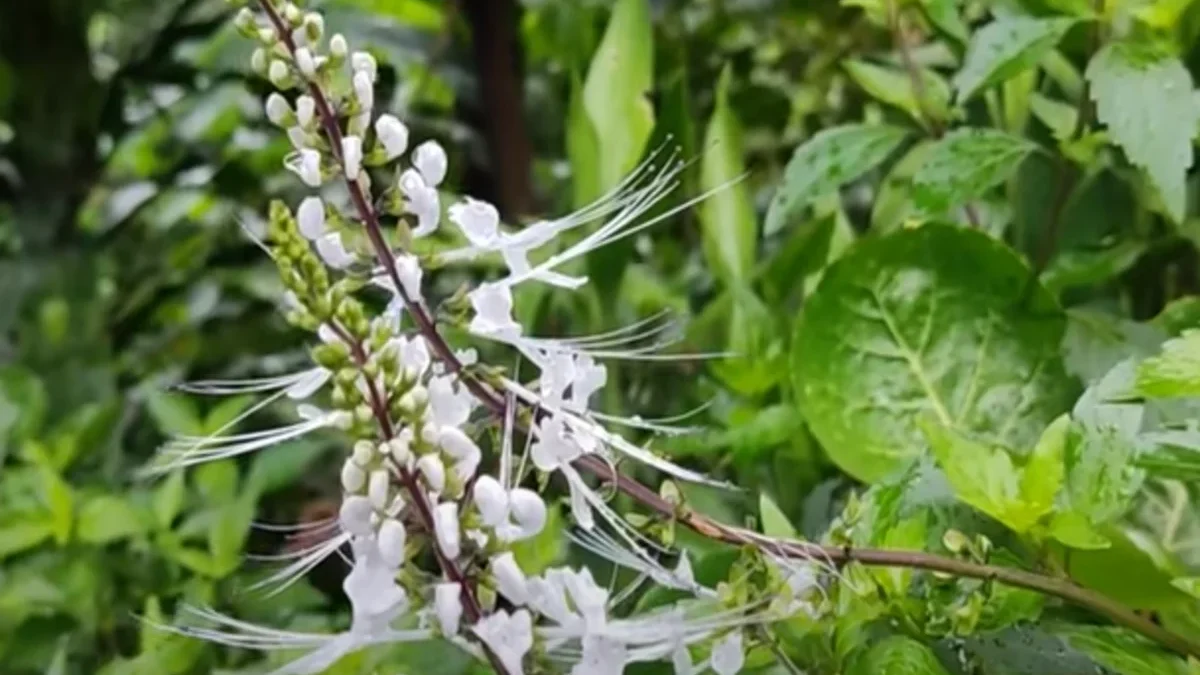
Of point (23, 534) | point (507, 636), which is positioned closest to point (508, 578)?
point (507, 636)

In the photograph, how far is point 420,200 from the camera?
1.06 feet

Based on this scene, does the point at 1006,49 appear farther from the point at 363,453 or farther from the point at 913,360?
the point at 363,453

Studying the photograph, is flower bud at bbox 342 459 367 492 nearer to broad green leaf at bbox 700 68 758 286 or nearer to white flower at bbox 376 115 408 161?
white flower at bbox 376 115 408 161

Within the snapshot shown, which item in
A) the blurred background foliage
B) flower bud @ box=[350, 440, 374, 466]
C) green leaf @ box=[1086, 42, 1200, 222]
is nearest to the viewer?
flower bud @ box=[350, 440, 374, 466]

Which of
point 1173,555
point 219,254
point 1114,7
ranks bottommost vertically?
point 219,254

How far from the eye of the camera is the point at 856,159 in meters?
0.51

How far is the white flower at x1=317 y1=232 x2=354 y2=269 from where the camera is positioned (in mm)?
306

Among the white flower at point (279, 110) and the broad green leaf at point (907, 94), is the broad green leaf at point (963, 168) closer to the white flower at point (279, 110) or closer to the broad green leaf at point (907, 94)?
the broad green leaf at point (907, 94)

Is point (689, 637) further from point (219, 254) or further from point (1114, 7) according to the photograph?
point (219, 254)

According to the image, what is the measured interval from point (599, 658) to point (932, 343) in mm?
189

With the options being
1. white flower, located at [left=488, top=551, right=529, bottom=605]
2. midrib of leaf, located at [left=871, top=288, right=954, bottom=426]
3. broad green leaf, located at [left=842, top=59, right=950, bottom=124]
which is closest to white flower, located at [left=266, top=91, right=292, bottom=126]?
white flower, located at [left=488, top=551, right=529, bottom=605]

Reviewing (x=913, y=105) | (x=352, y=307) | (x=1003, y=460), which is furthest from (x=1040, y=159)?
(x=352, y=307)

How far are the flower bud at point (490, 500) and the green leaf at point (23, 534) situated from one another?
35 centimetres

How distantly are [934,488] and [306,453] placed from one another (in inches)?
13.0
